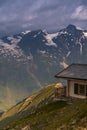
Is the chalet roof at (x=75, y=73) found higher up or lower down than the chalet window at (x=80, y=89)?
higher up

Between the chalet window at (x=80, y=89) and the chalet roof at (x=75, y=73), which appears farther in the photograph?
the chalet window at (x=80, y=89)

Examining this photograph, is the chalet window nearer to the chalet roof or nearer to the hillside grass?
the chalet roof

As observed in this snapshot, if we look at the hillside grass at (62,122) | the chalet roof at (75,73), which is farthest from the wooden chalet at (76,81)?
the hillside grass at (62,122)

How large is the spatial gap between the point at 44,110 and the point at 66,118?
1966 cm

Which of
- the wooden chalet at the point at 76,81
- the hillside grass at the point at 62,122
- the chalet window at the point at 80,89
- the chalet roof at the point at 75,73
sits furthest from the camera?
the chalet window at the point at 80,89

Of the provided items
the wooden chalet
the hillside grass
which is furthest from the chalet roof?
the hillside grass

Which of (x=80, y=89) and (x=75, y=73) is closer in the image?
(x=80, y=89)

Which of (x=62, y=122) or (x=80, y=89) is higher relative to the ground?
(x=80, y=89)

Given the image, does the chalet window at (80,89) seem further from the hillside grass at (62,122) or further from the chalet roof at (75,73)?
the hillside grass at (62,122)

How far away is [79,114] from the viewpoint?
50719 mm

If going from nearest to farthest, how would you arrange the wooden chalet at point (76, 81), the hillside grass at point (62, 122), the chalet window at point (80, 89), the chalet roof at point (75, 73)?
the hillside grass at point (62, 122) → the wooden chalet at point (76, 81) → the chalet roof at point (75, 73) → the chalet window at point (80, 89)

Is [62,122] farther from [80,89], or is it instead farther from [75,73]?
[75,73]

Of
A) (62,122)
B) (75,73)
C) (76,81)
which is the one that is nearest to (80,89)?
(76,81)

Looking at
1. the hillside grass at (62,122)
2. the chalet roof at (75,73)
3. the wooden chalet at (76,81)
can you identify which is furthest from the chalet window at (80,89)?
the hillside grass at (62,122)
